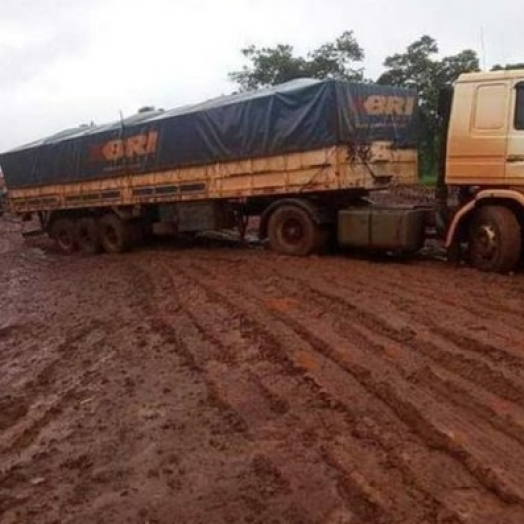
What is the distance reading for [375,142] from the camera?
12.2m

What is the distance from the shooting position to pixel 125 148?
1578 cm

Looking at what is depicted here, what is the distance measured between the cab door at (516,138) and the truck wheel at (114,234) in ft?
30.2

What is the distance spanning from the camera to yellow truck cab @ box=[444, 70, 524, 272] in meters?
9.59

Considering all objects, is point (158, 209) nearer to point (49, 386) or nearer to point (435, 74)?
point (49, 386)

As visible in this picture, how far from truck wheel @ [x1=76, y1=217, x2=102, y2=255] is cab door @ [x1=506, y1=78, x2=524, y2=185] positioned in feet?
34.0

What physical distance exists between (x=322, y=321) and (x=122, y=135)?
9.43 m

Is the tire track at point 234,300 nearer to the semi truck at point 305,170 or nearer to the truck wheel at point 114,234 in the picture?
the semi truck at point 305,170

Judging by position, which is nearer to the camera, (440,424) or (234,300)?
(440,424)

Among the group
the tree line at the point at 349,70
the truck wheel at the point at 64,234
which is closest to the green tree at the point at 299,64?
the tree line at the point at 349,70

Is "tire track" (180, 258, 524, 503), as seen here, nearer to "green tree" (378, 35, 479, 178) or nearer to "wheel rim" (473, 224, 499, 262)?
"wheel rim" (473, 224, 499, 262)

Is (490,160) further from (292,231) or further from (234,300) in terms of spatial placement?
(292,231)

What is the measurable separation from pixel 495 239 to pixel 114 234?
30.9 feet

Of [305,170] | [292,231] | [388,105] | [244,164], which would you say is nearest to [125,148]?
[244,164]

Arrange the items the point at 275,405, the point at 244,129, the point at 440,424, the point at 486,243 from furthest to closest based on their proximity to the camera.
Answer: the point at 244,129
the point at 486,243
the point at 275,405
the point at 440,424
